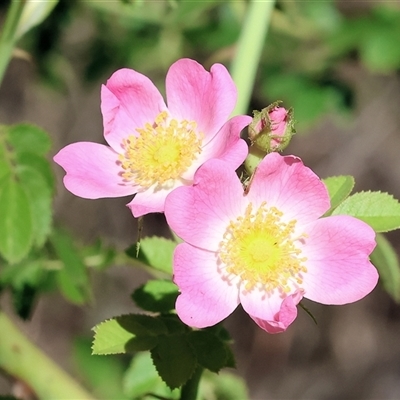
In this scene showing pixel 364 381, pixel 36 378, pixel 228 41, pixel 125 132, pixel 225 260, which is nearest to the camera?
pixel 225 260

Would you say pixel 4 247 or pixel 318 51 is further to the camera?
pixel 318 51

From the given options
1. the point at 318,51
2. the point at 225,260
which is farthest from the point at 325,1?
the point at 225,260

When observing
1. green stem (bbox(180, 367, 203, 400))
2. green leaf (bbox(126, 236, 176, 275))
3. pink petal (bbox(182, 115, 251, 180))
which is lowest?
green stem (bbox(180, 367, 203, 400))

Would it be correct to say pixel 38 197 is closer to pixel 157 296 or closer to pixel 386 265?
pixel 157 296

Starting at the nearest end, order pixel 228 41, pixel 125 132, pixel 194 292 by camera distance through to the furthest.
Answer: pixel 194 292
pixel 125 132
pixel 228 41

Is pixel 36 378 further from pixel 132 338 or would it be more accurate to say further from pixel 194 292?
pixel 194 292

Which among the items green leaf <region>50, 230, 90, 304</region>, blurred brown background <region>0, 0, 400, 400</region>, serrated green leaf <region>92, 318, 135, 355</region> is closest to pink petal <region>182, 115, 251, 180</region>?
serrated green leaf <region>92, 318, 135, 355</region>

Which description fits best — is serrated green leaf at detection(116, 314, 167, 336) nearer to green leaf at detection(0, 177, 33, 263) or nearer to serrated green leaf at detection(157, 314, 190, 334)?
serrated green leaf at detection(157, 314, 190, 334)
